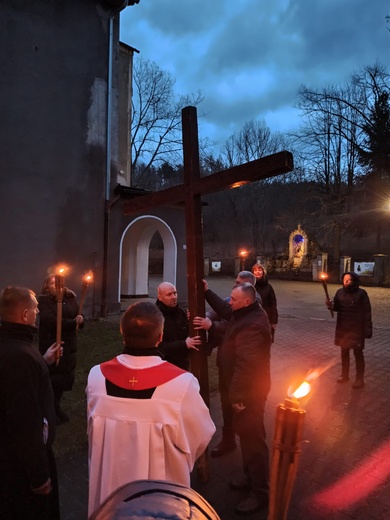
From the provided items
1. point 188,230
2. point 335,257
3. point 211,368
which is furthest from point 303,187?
point 188,230

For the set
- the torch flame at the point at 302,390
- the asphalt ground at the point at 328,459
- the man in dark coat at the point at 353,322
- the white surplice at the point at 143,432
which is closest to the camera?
the torch flame at the point at 302,390

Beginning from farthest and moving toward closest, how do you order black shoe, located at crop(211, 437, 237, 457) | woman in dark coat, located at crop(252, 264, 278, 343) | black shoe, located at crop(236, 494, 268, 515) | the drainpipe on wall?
1. the drainpipe on wall
2. woman in dark coat, located at crop(252, 264, 278, 343)
3. black shoe, located at crop(211, 437, 237, 457)
4. black shoe, located at crop(236, 494, 268, 515)

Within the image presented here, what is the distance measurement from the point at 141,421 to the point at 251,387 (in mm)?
1593

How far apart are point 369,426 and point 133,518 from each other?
4747mm

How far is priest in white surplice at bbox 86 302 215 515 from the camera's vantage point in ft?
6.43

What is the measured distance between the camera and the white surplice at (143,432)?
6.42 ft

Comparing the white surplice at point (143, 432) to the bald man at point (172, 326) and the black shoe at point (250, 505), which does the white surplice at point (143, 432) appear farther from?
the bald man at point (172, 326)

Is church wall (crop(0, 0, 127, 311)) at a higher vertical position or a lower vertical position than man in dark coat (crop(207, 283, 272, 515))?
higher

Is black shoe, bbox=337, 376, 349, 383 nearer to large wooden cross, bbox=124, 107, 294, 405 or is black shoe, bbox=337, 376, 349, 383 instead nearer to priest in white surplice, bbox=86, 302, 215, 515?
large wooden cross, bbox=124, 107, 294, 405

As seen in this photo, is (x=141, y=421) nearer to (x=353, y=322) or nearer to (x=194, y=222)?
(x=194, y=222)

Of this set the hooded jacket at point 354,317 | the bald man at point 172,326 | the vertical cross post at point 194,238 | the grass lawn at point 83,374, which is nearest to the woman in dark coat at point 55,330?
the grass lawn at point 83,374

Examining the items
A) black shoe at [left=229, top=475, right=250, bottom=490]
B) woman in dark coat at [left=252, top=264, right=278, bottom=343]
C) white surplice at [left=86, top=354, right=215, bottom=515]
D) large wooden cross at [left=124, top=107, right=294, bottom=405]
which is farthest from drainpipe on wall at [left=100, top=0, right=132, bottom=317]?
white surplice at [left=86, top=354, right=215, bottom=515]

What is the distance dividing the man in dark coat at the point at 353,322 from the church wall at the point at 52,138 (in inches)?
309

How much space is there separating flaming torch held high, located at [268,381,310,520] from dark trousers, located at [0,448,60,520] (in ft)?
5.48
